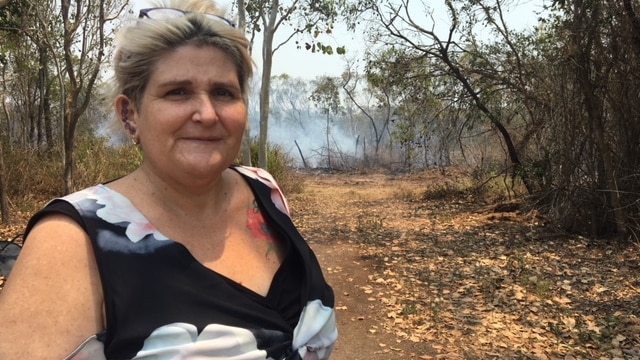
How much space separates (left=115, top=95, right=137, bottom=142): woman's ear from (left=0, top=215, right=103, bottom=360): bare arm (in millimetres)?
349

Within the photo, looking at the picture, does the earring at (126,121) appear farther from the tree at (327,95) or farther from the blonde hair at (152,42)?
the tree at (327,95)

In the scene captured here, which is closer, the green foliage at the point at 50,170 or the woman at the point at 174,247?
the woman at the point at 174,247

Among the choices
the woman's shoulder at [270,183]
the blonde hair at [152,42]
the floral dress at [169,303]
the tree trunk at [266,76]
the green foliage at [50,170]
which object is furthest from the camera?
the tree trunk at [266,76]

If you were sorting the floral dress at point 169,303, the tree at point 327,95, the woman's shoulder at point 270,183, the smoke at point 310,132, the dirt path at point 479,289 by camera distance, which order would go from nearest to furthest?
the floral dress at point 169,303 < the woman's shoulder at point 270,183 < the dirt path at point 479,289 < the tree at point 327,95 < the smoke at point 310,132

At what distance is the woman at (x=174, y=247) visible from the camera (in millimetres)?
961

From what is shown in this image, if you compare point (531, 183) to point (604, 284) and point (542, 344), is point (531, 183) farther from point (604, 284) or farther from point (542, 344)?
point (542, 344)

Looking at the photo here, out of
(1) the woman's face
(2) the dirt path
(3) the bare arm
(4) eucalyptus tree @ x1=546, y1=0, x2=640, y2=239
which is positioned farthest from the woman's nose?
(4) eucalyptus tree @ x1=546, y1=0, x2=640, y2=239

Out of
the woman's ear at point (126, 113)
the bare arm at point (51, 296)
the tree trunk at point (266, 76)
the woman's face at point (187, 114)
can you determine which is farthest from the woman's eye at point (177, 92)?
the tree trunk at point (266, 76)

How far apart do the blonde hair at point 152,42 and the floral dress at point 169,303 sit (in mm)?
277

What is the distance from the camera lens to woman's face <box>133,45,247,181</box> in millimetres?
1212

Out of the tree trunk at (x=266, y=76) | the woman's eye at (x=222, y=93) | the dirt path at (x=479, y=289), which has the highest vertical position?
the tree trunk at (x=266, y=76)

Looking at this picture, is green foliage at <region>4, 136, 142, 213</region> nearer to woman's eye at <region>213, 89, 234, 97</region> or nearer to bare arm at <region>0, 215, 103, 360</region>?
woman's eye at <region>213, 89, 234, 97</region>

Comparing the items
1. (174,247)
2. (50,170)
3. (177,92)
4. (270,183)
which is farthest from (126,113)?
(50,170)

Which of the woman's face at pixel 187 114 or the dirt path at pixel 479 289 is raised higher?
the woman's face at pixel 187 114
